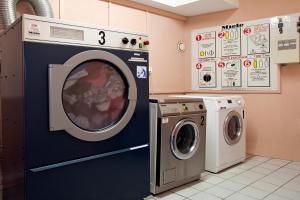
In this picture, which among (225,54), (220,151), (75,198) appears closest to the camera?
(75,198)

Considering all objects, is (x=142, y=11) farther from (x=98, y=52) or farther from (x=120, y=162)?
(x=120, y=162)

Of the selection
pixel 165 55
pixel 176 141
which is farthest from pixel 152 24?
pixel 176 141

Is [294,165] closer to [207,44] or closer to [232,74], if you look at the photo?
[232,74]

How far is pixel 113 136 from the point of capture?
1.98 meters

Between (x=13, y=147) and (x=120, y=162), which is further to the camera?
(x=120, y=162)

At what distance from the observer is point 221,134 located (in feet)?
9.56

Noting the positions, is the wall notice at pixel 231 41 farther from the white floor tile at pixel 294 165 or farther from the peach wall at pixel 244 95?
the white floor tile at pixel 294 165

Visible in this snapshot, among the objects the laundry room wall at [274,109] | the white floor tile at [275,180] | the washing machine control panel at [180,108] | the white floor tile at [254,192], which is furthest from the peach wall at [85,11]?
the white floor tile at [275,180]

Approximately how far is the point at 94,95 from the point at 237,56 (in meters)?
2.49

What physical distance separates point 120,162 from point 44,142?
0.61m

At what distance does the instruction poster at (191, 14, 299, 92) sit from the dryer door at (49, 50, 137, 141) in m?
2.12

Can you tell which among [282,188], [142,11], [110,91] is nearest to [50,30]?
[110,91]

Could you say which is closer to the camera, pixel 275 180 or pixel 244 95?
pixel 275 180

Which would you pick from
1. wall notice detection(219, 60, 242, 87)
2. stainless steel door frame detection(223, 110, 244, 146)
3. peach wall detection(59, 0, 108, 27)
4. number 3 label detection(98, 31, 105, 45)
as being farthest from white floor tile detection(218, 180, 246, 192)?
peach wall detection(59, 0, 108, 27)
